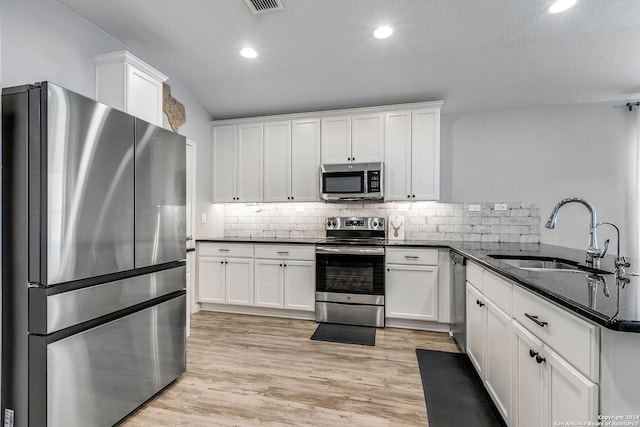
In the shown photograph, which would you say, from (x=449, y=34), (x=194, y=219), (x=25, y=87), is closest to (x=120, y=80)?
(x=25, y=87)

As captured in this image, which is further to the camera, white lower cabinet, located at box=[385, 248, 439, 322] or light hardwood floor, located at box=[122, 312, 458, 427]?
white lower cabinet, located at box=[385, 248, 439, 322]

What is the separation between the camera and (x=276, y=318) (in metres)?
3.75

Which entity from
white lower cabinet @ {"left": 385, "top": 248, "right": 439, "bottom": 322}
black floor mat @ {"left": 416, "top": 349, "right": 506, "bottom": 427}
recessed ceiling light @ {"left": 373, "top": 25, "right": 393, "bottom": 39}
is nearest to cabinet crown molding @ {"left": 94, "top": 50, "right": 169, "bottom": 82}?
recessed ceiling light @ {"left": 373, "top": 25, "right": 393, "bottom": 39}

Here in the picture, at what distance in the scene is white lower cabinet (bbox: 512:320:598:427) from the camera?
1015 mm

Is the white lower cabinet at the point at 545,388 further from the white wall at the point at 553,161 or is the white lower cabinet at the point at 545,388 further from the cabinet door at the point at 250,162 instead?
the cabinet door at the point at 250,162

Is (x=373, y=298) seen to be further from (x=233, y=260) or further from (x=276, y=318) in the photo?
(x=233, y=260)

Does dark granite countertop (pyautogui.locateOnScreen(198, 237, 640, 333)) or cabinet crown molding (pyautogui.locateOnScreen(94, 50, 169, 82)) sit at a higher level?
cabinet crown molding (pyautogui.locateOnScreen(94, 50, 169, 82))

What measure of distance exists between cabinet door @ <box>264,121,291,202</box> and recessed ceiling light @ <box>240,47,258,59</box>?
1050 millimetres

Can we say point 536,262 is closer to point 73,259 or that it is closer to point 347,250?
point 347,250

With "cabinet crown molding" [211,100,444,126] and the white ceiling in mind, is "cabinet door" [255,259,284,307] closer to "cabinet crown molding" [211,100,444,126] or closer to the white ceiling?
"cabinet crown molding" [211,100,444,126]

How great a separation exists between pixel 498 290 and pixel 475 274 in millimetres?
520

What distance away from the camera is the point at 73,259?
152 centimetres

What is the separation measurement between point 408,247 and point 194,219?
8.67 feet

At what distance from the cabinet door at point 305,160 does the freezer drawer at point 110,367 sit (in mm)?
2078
